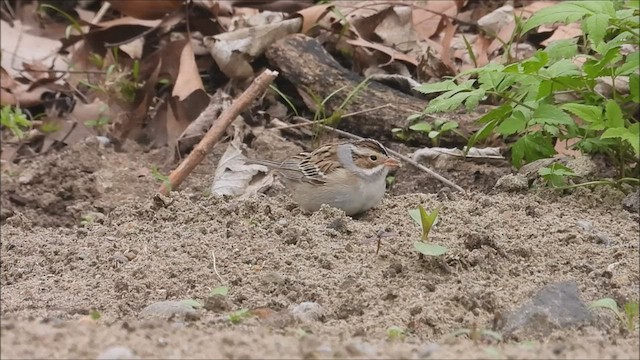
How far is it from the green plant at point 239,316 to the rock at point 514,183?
2199mm

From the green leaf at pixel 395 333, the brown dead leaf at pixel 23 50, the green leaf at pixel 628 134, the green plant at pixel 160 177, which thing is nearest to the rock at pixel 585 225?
the green leaf at pixel 628 134

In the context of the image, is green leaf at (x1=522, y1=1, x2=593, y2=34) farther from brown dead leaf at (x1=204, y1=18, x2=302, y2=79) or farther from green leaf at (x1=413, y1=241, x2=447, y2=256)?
brown dead leaf at (x1=204, y1=18, x2=302, y2=79)

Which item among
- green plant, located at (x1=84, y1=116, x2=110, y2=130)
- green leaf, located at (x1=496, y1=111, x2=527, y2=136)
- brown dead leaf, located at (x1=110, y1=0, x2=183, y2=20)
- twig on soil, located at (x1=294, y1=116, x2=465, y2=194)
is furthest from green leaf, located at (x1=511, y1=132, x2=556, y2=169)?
green plant, located at (x1=84, y1=116, x2=110, y2=130)

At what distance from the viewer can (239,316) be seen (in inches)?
168

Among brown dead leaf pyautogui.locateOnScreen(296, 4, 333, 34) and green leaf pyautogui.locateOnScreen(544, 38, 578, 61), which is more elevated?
green leaf pyautogui.locateOnScreen(544, 38, 578, 61)

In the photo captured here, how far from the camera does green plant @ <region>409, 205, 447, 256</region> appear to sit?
482cm

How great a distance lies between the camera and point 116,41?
8.84 meters

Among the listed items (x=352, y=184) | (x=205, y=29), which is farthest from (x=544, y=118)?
(x=205, y=29)

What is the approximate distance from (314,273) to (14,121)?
13.6 feet

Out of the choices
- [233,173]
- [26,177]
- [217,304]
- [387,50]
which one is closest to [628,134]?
[217,304]

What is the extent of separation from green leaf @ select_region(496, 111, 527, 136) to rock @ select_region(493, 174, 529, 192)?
0.41 metres

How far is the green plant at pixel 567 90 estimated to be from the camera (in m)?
5.13

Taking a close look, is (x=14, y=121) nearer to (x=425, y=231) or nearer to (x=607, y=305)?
(x=425, y=231)

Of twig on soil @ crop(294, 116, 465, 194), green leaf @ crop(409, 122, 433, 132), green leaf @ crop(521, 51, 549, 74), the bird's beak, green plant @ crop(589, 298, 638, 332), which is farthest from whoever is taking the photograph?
green leaf @ crop(409, 122, 433, 132)
